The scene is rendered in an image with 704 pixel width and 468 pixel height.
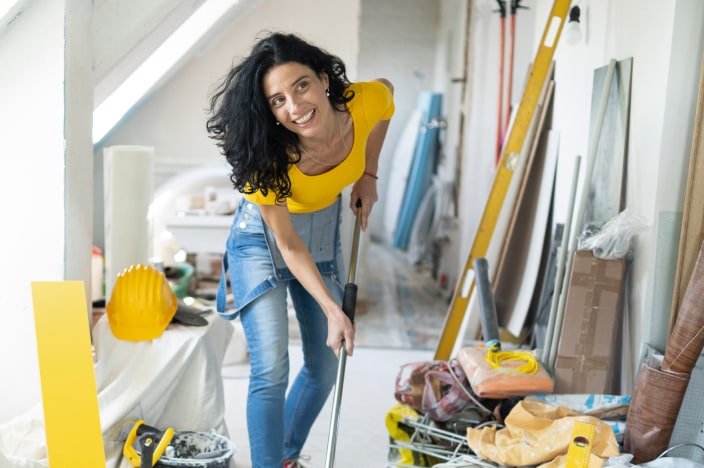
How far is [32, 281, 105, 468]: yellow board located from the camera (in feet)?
6.41

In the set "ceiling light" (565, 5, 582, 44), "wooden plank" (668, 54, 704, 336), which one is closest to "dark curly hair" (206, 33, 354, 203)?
"wooden plank" (668, 54, 704, 336)

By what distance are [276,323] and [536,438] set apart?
0.83 m

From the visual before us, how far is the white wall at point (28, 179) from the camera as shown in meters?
2.29

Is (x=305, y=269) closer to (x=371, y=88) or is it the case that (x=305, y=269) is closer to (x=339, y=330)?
(x=339, y=330)

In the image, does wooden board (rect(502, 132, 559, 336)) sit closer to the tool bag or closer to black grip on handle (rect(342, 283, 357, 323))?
the tool bag

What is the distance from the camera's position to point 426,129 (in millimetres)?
7012

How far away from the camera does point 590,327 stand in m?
2.78

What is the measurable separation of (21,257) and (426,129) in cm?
503

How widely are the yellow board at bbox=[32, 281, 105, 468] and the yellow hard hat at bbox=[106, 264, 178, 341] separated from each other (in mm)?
526

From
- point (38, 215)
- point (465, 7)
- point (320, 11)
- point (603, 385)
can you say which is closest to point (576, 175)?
point (603, 385)

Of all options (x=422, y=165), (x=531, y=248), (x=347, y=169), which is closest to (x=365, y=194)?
(x=347, y=169)

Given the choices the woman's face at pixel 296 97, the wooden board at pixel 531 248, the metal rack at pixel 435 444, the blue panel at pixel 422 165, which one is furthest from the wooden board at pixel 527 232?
the blue panel at pixel 422 165

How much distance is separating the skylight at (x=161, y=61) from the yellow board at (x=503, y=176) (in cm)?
147

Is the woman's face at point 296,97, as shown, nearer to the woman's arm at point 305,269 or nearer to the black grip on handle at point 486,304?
the woman's arm at point 305,269
